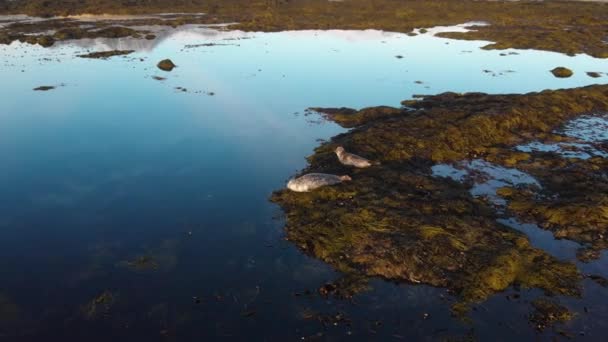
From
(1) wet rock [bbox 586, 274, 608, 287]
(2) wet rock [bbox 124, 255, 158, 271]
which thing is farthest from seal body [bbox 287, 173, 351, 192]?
(1) wet rock [bbox 586, 274, 608, 287]

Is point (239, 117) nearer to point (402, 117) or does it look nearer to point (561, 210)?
point (402, 117)

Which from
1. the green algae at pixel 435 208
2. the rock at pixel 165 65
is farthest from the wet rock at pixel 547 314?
the rock at pixel 165 65

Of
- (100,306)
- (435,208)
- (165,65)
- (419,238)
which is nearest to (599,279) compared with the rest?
(419,238)

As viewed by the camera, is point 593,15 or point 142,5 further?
point 142,5

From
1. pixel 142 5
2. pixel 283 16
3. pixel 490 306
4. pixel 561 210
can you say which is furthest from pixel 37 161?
pixel 142 5

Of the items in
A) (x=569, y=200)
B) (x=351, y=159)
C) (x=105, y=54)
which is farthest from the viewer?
(x=105, y=54)

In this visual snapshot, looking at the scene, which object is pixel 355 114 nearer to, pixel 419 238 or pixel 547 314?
pixel 419 238
